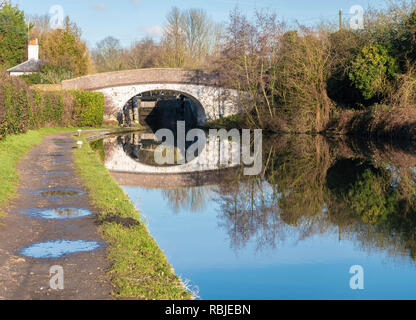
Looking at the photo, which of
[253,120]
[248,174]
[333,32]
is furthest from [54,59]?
[248,174]

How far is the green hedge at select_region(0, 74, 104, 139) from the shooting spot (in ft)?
56.1

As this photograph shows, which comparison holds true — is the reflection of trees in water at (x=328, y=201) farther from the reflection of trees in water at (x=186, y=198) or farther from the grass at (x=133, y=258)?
the grass at (x=133, y=258)

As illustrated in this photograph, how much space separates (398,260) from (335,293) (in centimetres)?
144

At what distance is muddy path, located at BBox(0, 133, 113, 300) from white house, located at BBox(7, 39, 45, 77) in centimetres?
3685

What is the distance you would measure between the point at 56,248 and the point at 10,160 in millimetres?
7553

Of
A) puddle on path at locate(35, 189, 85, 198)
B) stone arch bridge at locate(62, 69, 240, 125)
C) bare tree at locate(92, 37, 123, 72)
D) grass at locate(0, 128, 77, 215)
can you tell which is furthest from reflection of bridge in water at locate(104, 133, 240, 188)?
bare tree at locate(92, 37, 123, 72)

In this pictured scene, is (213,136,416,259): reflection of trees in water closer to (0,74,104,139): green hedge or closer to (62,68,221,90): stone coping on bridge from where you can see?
(0,74,104,139): green hedge

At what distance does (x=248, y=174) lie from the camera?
13.4 metres

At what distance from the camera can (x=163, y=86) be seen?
34750mm

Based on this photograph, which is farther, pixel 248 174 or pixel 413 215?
pixel 248 174

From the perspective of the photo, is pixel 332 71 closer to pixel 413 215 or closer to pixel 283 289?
pixel 413 215

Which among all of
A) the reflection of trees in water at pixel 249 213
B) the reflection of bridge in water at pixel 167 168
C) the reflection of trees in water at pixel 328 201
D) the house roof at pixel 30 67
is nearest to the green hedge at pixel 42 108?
the reflection of bridge in water at pixel 167 168

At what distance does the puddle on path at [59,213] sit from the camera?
729 centimetres

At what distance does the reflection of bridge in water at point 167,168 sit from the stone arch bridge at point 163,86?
13.9m
